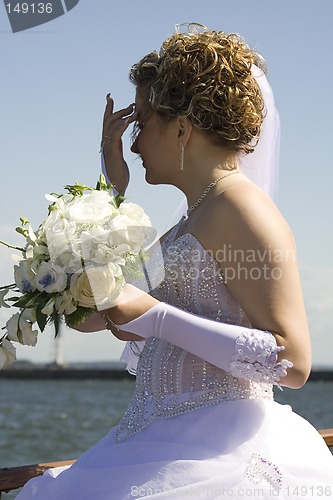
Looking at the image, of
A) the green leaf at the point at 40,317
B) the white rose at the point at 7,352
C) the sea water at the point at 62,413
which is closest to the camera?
the green leaf at the point at 40,317

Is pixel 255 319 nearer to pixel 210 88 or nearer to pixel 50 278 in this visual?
pixel 50 278

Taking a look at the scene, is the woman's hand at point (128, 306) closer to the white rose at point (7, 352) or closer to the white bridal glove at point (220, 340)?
the white bridal glove at point (220, 340)

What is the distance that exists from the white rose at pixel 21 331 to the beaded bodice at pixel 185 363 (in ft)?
1.31

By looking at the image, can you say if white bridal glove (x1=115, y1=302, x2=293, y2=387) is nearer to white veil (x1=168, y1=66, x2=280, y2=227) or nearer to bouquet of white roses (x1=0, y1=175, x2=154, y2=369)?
bouquet of white roses (x1=0, y1=175, x2=154, y2=369)

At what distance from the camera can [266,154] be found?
9.71ft

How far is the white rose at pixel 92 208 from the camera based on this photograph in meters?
2.38

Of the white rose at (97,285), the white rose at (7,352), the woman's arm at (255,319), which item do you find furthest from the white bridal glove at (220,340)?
the white rose at (7,352)

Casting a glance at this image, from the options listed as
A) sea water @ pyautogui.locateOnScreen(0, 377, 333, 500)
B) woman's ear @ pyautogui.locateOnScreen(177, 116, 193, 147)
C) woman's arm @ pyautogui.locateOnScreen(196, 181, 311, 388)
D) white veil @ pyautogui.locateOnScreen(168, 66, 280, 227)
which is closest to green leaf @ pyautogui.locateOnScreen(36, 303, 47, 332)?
woman's arm @ pyautogui.locateOnScreen(196, 181, 311, 388)

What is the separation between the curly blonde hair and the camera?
2.61 m

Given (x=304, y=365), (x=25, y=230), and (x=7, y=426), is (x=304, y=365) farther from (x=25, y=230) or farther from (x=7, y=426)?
(x=7, y=426)

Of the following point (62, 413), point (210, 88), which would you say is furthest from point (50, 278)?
point (62, 413)

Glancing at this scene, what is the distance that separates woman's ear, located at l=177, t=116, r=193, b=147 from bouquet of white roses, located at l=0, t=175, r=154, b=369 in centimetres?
34

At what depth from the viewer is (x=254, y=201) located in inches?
98.0

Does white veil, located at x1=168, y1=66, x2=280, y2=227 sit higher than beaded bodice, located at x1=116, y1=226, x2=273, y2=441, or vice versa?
white veil, located at x1=168, y1=66, x2=280, y2=227
